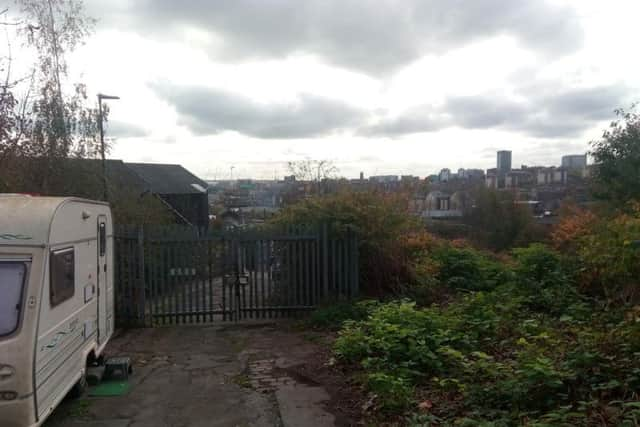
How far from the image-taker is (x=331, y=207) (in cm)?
1066

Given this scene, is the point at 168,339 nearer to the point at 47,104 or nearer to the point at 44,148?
the point at 44,148

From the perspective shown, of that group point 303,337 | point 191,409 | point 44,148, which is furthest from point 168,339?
point 44,148

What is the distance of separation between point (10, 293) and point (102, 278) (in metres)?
2.69

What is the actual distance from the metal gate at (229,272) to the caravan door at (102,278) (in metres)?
2.29

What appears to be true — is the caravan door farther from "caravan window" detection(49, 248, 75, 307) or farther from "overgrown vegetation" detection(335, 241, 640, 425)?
"overgrown vegetation" detection(335, 241, 640, 425)

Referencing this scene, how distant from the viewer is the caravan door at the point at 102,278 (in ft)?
22.1

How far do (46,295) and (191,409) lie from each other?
209cm

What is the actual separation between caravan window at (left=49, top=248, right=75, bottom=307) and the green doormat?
1.52 metres

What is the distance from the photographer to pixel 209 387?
247 inches

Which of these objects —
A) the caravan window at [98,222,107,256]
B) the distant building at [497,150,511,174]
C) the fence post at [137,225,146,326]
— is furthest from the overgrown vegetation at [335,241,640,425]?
the distant building at [497,150,511,174]

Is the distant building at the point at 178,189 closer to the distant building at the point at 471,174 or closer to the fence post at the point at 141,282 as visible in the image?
the fence post at the point at 141,282

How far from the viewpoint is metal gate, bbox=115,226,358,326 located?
9.66 metres

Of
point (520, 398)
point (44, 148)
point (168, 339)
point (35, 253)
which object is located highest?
point (44, 148)

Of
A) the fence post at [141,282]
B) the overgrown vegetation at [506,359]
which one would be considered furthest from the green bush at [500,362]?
the fence post at [141,282]
